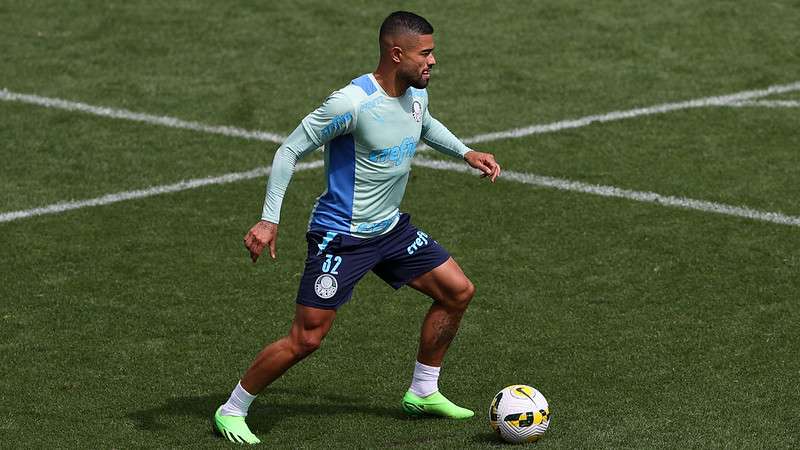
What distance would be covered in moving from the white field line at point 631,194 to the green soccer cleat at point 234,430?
534cm

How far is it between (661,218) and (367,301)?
9.46 ft

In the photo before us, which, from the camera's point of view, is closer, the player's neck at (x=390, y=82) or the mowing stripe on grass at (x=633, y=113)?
the player's neck at (x=390, y=82)

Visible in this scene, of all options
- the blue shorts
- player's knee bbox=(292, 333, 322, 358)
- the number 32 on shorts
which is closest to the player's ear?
the blue shorts

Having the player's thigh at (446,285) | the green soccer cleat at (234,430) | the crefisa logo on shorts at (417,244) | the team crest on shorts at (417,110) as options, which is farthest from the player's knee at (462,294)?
the green soccer cleat at (234,430)

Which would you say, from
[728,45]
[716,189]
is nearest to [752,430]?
[716,189]

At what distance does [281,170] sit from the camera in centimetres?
836

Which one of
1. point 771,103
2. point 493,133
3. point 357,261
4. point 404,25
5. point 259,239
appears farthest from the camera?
point 771,103

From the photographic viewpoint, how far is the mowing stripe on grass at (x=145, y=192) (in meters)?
13.0

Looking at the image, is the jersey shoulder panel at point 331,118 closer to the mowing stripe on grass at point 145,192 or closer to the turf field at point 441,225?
the turf field at point 441,225

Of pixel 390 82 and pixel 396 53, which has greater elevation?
pixel 396 53

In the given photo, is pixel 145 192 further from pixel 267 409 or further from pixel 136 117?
pixel 267 409

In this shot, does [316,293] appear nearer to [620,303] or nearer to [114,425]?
[114,425]

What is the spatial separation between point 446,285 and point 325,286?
0.80 m

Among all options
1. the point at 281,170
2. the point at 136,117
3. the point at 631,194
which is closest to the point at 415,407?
the point at 281,170
